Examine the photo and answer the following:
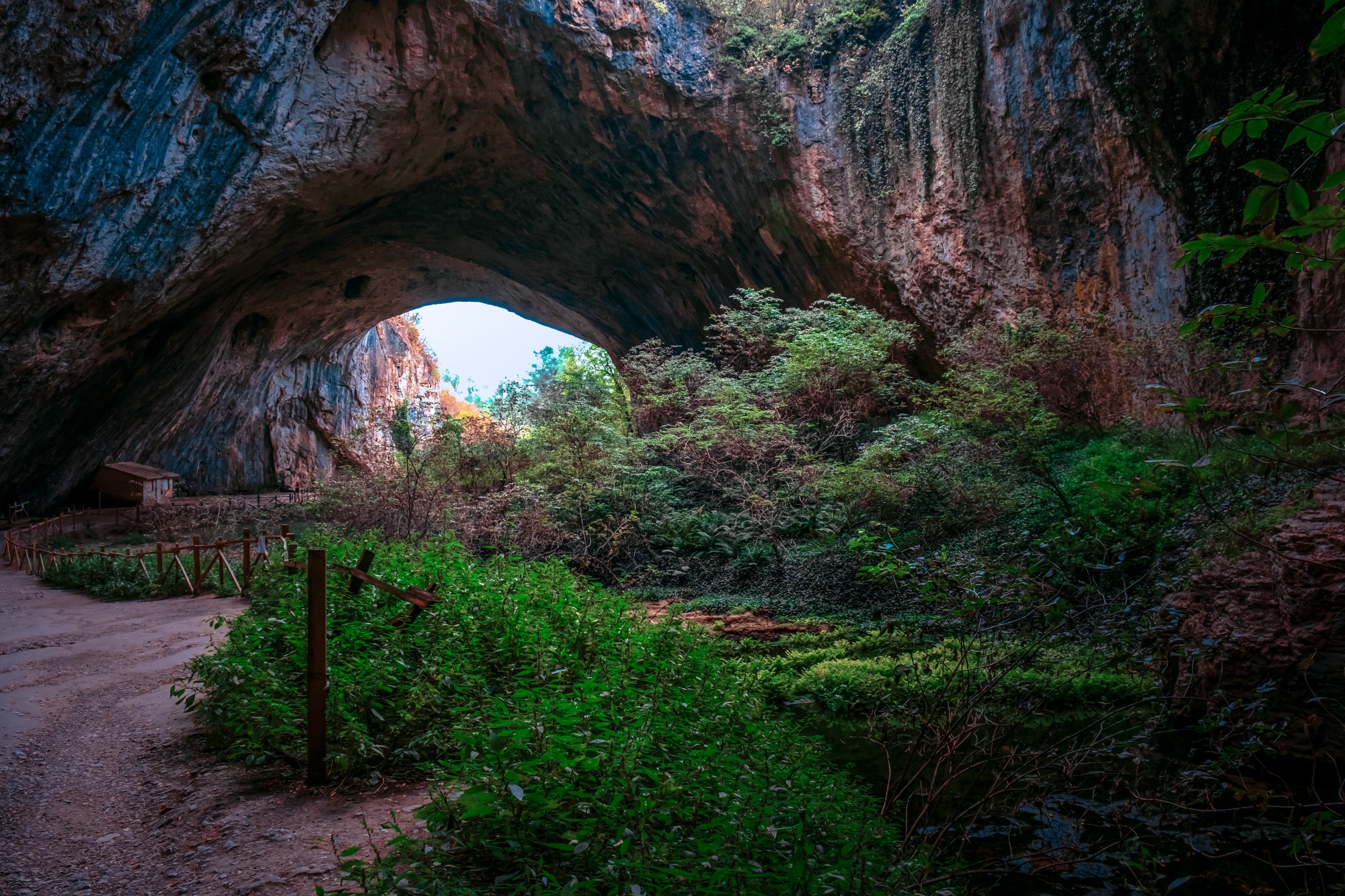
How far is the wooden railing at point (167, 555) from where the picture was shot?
9898 mm

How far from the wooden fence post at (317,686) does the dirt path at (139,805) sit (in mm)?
151

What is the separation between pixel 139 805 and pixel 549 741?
252 cm

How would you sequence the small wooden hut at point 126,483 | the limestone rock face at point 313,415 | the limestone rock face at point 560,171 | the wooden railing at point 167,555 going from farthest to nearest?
the limestone rock face at point 313,415
the small wooden hut at point 126,483
the wooden railing at point 167,555
the limestone rock face at point 560,171

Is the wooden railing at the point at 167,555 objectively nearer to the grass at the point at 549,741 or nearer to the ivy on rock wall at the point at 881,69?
the grass at the point at 549,741

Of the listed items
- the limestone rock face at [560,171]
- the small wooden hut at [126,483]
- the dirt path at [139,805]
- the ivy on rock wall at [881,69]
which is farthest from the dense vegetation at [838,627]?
the small wooden hut at [126,483]

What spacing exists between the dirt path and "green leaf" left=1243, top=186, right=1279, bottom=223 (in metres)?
3.70

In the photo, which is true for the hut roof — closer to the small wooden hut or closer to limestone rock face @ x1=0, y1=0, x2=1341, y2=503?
the small wooden hut

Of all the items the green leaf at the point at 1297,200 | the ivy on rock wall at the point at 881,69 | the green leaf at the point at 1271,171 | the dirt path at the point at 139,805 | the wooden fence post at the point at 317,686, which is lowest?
the dirt path at the point at 139,805

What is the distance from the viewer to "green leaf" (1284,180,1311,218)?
1.28m

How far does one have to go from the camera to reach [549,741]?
310 centimetres

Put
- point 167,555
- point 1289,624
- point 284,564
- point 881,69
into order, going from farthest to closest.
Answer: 1. point 881,69
2. point 167,555
3. point 284,564
4. point 1289,624

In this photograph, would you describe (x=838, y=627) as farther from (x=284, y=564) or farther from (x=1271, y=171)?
(x=1271, y=171)

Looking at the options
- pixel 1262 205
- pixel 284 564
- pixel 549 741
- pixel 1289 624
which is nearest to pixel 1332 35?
pixel 1262 205

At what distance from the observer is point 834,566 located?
9188 millimetres
